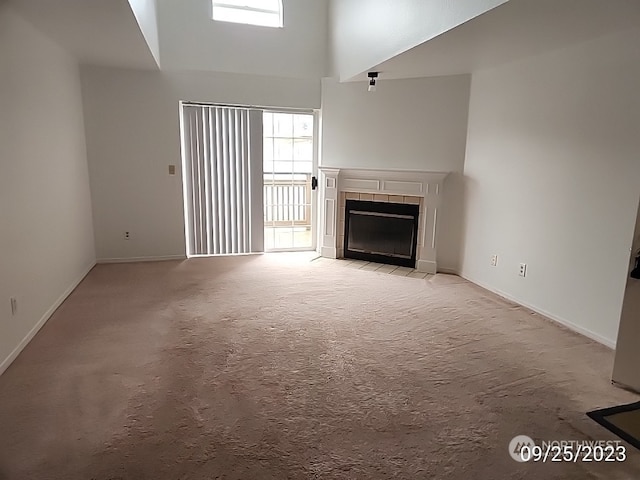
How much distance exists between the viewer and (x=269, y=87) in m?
5.38

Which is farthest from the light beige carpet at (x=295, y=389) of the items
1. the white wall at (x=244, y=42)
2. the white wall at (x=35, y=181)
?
the white wall at (x=244, y=42)

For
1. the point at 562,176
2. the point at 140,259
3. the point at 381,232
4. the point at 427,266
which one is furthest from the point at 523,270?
the point at 140,259

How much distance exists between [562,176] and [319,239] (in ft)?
10.4

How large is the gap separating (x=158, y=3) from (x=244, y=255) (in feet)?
10.3

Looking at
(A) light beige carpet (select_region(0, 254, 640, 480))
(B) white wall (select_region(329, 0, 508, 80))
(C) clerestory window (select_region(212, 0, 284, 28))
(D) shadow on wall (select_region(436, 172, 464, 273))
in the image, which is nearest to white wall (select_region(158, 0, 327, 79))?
(C) clerestory window (select_region(212, 0, 284, 28))

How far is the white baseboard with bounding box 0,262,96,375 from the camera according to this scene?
106 inches

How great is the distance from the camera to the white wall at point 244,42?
194 inches

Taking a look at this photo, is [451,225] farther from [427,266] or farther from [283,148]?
[283,148]

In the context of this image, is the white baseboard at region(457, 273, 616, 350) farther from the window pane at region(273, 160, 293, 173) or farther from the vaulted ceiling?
the window pane at region(273, 160, 293, 173)

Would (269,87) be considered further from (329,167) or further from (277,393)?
(277,393)

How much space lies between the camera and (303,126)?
5805 mm

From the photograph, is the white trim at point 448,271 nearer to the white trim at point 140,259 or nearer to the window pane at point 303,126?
the window pane at point 303,126

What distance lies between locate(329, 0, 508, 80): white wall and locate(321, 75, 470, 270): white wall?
459mm

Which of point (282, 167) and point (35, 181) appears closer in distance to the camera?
point (35, 181)
